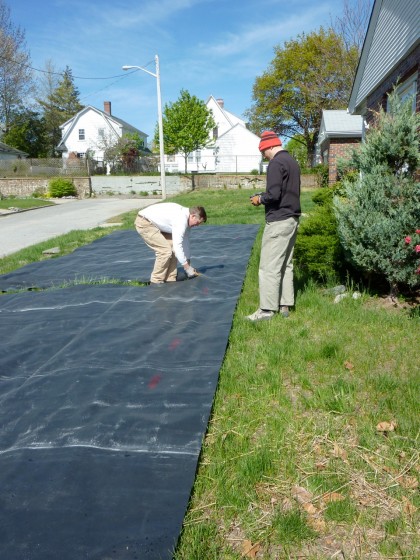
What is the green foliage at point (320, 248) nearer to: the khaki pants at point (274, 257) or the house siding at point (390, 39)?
the khaki pants at point (274, 257)

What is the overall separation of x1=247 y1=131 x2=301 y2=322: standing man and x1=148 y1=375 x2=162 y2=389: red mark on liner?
4.57 ft

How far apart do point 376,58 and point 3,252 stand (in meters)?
9.94

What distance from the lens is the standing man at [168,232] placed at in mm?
5207

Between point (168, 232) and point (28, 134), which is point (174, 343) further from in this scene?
point (28, 134)

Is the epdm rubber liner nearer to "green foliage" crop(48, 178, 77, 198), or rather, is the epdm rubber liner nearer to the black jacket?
the black jacket

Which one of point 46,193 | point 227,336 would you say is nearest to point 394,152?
point 227,336

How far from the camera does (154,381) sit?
3172 millimetres

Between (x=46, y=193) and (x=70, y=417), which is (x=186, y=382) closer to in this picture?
(x=70, y=417)

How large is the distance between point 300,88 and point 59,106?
97.2 ft

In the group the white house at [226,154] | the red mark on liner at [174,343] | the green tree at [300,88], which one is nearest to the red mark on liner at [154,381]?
the red mark on liner at [174,343]

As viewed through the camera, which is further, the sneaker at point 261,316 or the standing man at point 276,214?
the sneaker at point 261,316

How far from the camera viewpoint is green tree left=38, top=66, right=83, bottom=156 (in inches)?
2077

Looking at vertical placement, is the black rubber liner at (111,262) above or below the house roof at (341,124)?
below

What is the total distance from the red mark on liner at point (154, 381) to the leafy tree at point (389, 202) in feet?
8.27
